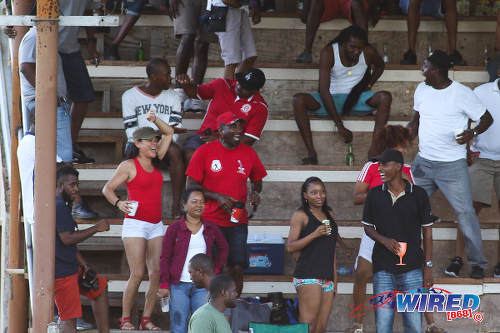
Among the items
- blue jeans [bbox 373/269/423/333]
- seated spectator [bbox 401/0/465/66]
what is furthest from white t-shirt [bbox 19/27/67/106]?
seated spectator [bbox 401/0/465/66]

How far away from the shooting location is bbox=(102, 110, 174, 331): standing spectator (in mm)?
6758

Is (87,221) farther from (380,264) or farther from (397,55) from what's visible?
(397,55)

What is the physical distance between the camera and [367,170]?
7.18m

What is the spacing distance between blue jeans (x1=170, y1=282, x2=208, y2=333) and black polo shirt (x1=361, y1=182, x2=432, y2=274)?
144 centimetres

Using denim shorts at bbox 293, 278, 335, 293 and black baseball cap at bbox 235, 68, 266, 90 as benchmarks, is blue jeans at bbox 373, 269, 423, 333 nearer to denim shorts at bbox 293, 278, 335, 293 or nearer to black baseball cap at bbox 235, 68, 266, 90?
denim shorts at bbox 293, 278, 335, 293

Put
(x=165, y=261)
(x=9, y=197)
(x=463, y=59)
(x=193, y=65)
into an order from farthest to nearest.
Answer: (x=463, y=59), (x=193, y=65), (x=9, y=197), (x=165, y=261)

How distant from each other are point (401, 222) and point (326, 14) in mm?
4438

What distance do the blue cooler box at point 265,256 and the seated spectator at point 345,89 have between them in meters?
1.42

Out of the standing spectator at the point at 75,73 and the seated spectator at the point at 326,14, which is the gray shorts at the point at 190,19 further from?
the seated spectator at the point at 326,14

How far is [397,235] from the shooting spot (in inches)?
254

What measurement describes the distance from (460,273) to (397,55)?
11.7ft

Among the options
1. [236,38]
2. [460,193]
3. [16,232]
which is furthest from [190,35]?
[460,193]

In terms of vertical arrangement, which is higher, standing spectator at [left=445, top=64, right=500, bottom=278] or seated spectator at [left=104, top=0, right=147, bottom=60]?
seated spectator at [left=104, top=0, right=147, bottom=60]

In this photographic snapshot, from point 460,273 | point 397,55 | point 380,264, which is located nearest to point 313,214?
point 380,264
